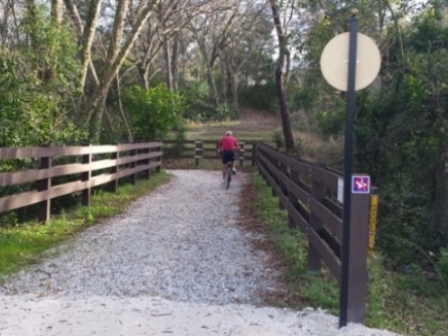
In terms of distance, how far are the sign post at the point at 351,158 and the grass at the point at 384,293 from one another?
37 centimetres

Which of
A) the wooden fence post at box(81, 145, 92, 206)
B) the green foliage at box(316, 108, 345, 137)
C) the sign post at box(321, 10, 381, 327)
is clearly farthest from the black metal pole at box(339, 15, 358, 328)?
the green foliage at box(316, 108, 345, 137)

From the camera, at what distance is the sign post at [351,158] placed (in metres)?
4.72

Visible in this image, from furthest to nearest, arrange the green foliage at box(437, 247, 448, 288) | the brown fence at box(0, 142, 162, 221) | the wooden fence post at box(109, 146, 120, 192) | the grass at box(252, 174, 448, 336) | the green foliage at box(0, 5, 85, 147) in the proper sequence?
the wooden fence post at box(109, 146, 120, 192), the green foliage at box(0, 5, 85, 147), the green foliage at box(437, 247, 448, 288), the brown fence at box(0, 142, 162, 221), the grass at box(252, 174, 448, 336)

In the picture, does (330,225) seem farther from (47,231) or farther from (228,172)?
(228,172)

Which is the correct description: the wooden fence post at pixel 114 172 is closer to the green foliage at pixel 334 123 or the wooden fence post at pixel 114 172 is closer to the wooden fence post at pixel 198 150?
the green foliage at pixel 334 123

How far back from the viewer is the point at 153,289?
19.2 feet

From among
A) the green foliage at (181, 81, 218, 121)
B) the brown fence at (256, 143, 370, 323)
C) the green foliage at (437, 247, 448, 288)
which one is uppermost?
the green foliage at (181, 81, 218, 121)

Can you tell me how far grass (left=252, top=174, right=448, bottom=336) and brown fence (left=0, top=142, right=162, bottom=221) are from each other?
3526 mm

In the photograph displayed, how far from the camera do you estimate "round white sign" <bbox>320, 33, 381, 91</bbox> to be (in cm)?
481

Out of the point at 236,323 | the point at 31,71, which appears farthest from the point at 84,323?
the point at 31,71

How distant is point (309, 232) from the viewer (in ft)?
21.4

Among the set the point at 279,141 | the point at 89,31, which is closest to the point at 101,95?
the point at 89,31

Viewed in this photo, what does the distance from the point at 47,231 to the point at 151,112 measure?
594 inches

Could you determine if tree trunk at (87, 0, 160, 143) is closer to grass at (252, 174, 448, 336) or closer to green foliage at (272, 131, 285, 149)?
grass at (252, 174, 448, 336)
